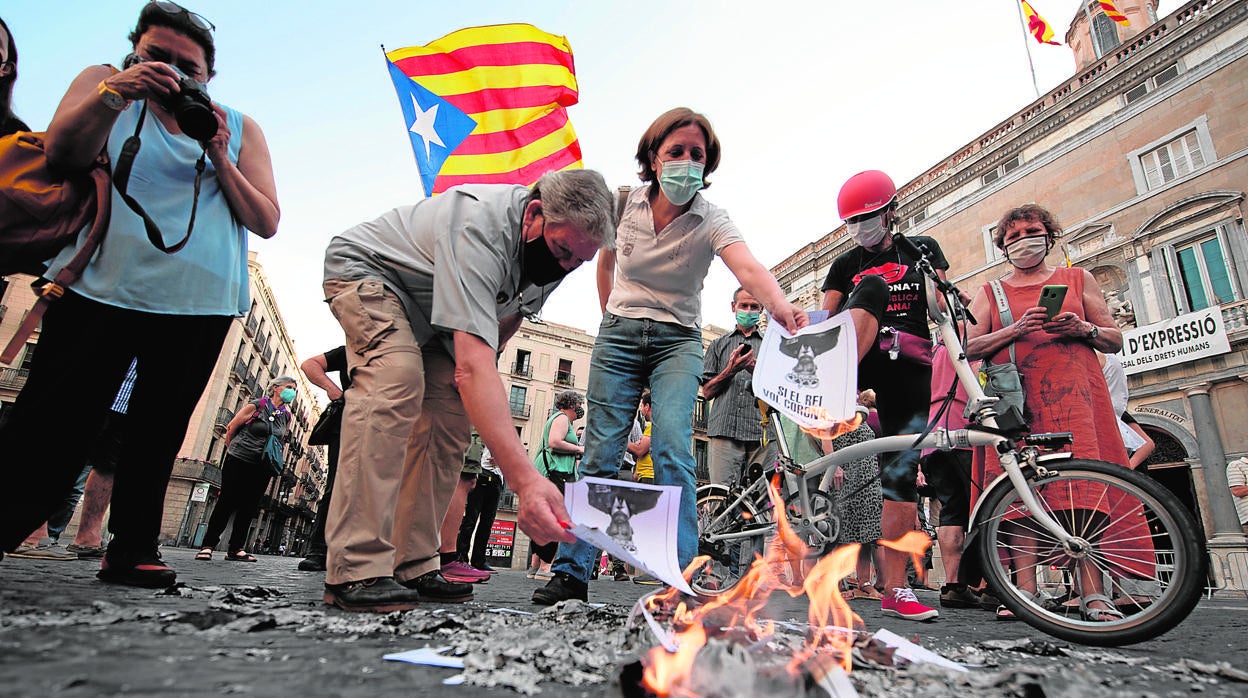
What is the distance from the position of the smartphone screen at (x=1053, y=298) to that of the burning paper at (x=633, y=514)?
2193 millimetres

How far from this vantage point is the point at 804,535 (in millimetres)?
3137

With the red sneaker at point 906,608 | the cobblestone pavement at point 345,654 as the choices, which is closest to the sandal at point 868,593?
the red sneaker at point 906,608

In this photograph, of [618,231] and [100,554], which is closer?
[618,231]

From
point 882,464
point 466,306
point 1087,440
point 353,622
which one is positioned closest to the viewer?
point 353,622

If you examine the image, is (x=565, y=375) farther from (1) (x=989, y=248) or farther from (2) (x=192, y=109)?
(2) (x=192, y=109)

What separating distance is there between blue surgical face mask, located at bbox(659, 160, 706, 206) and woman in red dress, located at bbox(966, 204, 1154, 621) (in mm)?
1607

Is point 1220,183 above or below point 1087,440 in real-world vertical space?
above

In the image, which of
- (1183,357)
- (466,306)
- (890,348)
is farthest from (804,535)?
(1183,357)

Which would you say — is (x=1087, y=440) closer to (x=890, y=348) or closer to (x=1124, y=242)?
(x=890, y=348)

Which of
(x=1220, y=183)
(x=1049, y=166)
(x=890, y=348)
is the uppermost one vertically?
(x=1049, y=166)

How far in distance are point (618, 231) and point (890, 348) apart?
4.95ft

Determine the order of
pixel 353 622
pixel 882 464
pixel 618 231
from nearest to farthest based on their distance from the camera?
pixel 353 622
pixel 618 231
pixel 882 464

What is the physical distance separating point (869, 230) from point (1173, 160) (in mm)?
16831

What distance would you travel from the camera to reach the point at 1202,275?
43.9 feet
